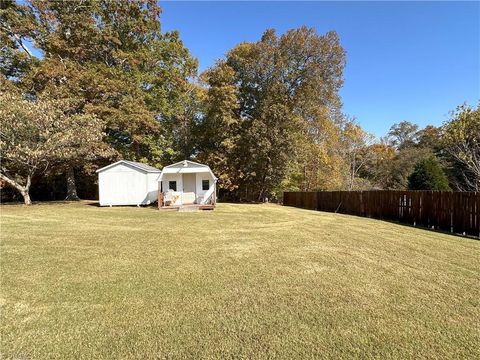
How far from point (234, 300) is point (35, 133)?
15657mm

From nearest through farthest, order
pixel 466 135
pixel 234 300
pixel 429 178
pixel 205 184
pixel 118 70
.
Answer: pixel 234 300 < pixel 466 135 < pixel 429 178 < pixel 205 184 < pixel 118 70

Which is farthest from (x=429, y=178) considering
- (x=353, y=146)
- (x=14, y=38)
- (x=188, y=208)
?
(x=14, y=38)

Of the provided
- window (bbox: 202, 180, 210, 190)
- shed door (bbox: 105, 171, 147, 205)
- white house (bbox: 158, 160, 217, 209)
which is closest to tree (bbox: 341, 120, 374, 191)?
window (bbox: 202, 180, 210, 190)

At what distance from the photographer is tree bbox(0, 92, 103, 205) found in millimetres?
13969

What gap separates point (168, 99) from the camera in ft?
84.0

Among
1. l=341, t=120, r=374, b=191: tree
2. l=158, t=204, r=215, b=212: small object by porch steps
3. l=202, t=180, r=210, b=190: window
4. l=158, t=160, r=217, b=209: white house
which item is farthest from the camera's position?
l=341, t=120, r=374, b=191: tree

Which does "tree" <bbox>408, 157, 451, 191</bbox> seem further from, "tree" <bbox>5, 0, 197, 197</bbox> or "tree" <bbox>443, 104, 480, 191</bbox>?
"tree" <bbox>5, 0, 197, 197</bbox>

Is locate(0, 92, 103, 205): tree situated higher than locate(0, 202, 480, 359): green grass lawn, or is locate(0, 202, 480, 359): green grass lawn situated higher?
locate(0, 92, 103, 205): tree

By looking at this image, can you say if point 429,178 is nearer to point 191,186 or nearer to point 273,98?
point 273,98

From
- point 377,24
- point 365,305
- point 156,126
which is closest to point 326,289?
point 365,305

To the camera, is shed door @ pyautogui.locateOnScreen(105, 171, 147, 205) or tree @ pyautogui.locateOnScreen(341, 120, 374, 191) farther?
tree @ pyautogui.locateOnScreen(341, 120, 374, 191)

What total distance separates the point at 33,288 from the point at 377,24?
15.9m

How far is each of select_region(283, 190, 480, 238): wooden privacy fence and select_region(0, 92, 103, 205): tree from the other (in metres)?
15.3

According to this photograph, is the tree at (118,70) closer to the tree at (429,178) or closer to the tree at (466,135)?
the tree at (429,178)
